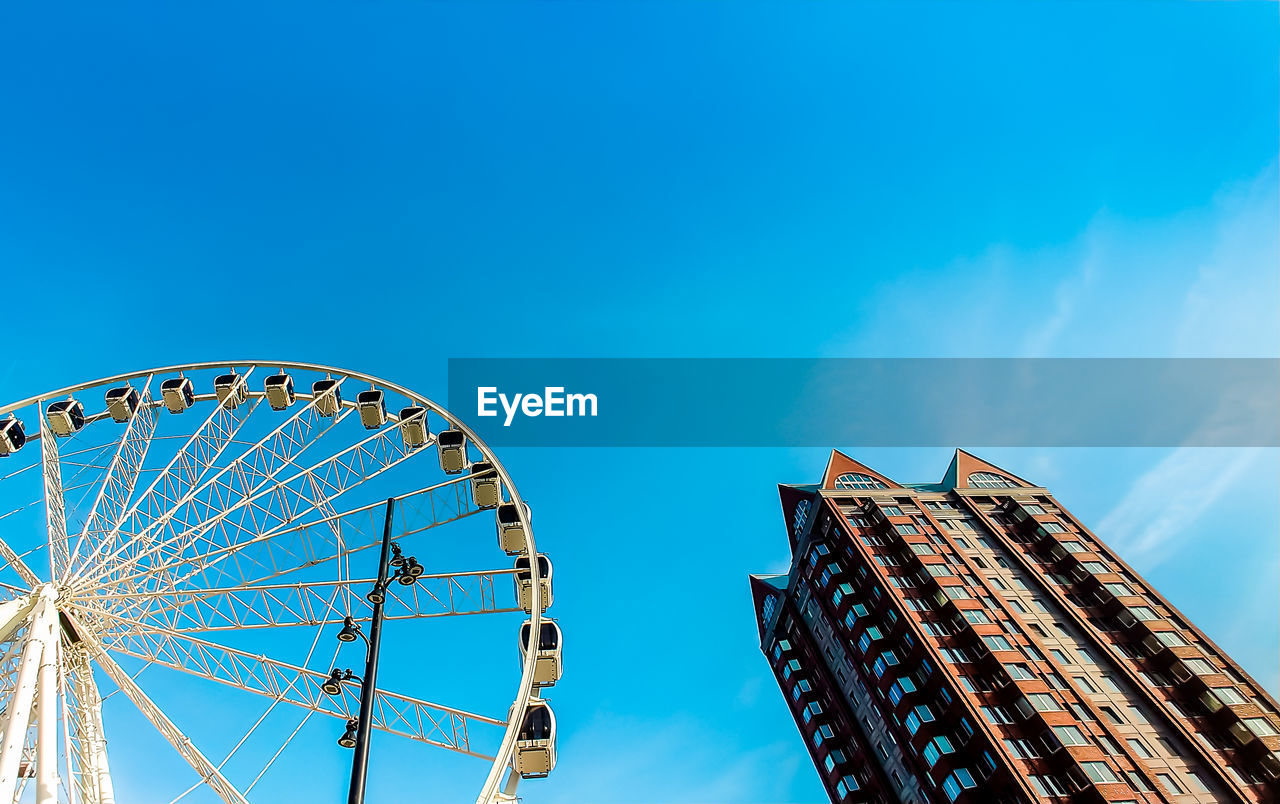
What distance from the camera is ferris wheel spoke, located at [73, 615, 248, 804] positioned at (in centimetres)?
2306

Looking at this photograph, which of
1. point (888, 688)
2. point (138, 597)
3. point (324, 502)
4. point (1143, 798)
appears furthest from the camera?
point (888, 688)

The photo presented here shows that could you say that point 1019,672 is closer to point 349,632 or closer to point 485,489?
point 485,489

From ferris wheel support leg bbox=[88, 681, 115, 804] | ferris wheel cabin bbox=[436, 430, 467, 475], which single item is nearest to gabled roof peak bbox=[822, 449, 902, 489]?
ferris wheel cabin bbox=[436, 430, 467, 475]

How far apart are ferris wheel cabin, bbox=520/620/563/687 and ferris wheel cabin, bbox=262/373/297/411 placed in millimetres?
15161

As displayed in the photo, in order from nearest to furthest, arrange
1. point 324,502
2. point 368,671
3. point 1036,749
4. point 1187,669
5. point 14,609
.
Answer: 1. point 368,671
2. point 14,609
3. point 324,502
4. point 1036,749
5. point 1187,669

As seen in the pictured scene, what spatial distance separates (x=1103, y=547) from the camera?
58062 millimetres

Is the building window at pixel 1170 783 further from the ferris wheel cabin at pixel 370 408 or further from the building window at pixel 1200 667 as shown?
the ferris wheel cabin at pixel 370 408

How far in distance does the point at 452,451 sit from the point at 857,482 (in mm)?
49499

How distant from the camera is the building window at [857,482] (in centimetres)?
6700

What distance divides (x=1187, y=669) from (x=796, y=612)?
94.5 ft

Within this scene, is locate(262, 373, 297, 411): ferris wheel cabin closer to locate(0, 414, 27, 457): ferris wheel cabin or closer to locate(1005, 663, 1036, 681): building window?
locate(0, 414, 27, 457): ferris wheel cabin

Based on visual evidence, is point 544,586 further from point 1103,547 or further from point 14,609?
point 1103,547

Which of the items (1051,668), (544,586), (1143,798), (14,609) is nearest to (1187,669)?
(1051,668)

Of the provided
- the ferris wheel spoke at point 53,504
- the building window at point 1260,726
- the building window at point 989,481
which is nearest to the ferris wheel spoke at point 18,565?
the ferris wheel spoke at point 53,504
